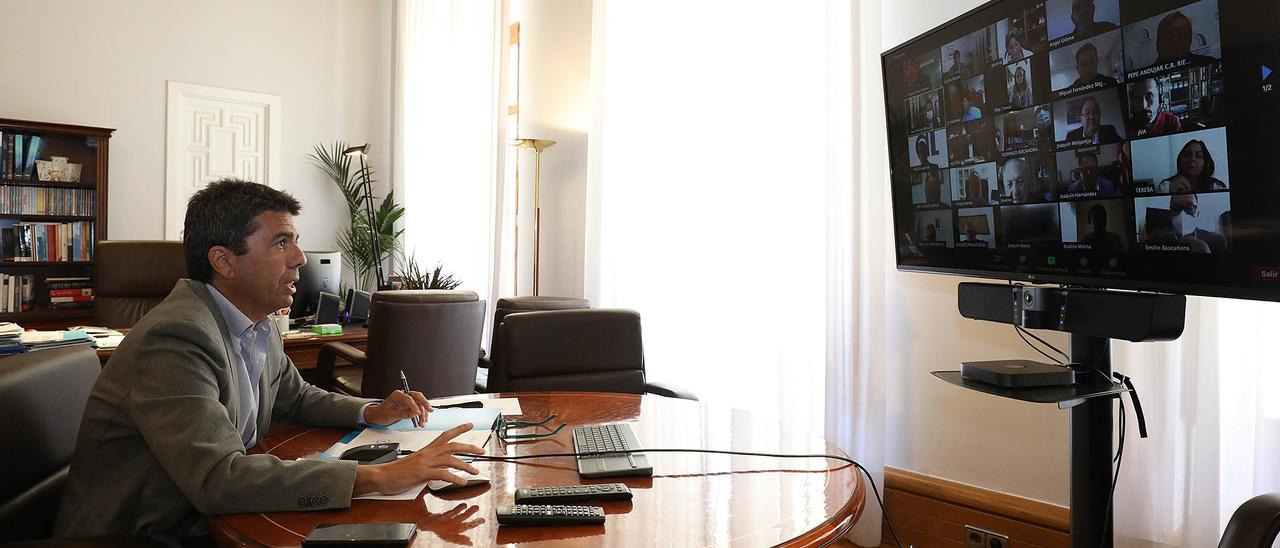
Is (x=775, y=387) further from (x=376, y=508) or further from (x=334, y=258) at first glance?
(x=334, y=258)

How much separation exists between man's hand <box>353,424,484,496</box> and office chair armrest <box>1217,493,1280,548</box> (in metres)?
1.27

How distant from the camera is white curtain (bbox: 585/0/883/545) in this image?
123 inches

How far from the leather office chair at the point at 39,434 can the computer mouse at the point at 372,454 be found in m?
0.37

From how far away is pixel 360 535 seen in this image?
1169mm

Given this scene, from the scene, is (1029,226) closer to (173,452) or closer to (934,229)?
(934,229)

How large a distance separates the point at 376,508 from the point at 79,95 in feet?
20.9

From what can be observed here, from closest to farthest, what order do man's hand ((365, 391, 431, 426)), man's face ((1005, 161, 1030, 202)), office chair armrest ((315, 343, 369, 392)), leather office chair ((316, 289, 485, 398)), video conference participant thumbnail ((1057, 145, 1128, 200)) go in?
video conference participant thumbnail ((1057, 145, 1128, 200)), man's hand ((365, 391, 431, 426)), man's face ((1005, 161, 1030, 202)), leather office chair ((316, 289, 485, 398)), office chair armrest ((315, 343, 369, 392))

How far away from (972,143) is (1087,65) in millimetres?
382

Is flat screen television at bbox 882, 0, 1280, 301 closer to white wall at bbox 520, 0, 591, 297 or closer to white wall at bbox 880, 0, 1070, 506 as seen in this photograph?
white wall at bbox 880, 0, 1070, 506

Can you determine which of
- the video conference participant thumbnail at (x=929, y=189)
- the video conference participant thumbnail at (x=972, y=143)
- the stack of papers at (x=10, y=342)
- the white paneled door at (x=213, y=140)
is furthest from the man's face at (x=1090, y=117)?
the white paneled door at (x=213, y=140)

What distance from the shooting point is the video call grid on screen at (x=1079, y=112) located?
5.18ft

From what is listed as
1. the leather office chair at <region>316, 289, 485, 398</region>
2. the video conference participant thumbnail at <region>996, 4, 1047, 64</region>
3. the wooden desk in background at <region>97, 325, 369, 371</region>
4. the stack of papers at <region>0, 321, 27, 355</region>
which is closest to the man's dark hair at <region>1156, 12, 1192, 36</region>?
the video conference participant thumbnail at <region>996, 4, 1047, 64</region>

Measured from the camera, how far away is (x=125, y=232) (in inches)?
251

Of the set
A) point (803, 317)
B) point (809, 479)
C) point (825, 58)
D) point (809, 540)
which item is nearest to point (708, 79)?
point (825, 58)
